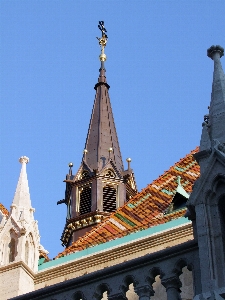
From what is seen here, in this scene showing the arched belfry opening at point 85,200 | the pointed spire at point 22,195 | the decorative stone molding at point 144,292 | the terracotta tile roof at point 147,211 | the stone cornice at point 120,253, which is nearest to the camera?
the decorative stone molding at point 144,292

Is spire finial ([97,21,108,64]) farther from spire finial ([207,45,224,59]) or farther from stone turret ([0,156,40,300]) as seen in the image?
spire finial ([207,45,224,59])

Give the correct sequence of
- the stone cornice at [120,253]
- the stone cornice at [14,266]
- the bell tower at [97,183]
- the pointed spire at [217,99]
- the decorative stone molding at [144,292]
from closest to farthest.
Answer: the decorative stone molding at [144,292]
the pointed spire at [217,99]
the stone cornice at [14,266]
the stone cornice at [120,253]
the bell tower at [97,183]

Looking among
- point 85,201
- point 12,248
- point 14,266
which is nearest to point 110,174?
point 85,201

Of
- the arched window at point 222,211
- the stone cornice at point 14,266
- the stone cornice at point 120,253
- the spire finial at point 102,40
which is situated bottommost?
the arched window at point 222,211

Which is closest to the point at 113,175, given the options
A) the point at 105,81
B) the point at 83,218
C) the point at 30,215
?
the point at 83,218

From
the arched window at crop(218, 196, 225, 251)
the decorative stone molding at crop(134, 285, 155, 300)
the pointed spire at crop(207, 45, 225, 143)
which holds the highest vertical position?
the pointed spire at crop(207, 45, 225, 143)

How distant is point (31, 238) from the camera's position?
1445cm

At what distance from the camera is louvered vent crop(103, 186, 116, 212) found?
25.2 m

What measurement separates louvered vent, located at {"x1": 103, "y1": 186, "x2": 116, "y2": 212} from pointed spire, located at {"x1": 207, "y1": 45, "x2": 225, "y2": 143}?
52.8 feet

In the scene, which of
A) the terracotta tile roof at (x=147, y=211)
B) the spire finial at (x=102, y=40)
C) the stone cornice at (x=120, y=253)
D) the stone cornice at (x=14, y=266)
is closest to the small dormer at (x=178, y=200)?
the terracotta tile roof at (x=147, y=211)

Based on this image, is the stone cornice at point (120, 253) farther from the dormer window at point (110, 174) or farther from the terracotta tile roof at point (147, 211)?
the dormer window at point (110, 174)

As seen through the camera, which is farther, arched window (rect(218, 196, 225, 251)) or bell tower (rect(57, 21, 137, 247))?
bell tower (rect(57, 21, 137, 247))

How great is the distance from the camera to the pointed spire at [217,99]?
8.62 m

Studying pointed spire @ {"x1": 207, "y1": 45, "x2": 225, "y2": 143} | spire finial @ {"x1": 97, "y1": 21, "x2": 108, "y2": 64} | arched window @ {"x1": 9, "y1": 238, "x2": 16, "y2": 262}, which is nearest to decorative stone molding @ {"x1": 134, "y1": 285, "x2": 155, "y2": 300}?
pointed spire @ {"x1": 207, "y1": 45, "x2": 225, "y2": 143}
